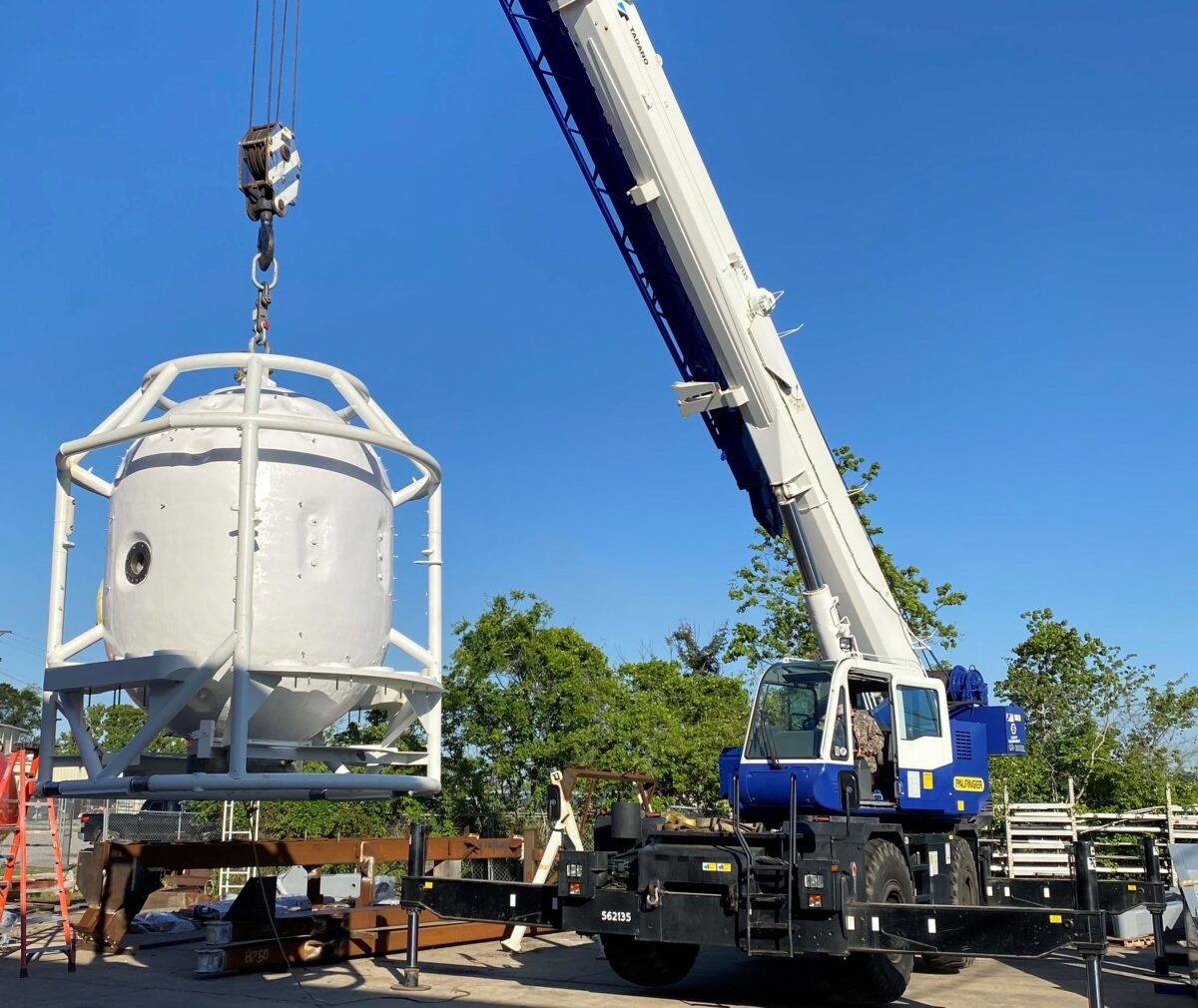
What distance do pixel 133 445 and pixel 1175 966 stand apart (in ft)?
36.8

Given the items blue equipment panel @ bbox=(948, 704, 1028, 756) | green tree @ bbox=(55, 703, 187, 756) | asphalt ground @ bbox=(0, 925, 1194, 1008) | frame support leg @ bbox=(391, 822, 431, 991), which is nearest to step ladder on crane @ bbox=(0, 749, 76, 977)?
asphalt ground @ bbox=(0, 925, 1194, 1008)

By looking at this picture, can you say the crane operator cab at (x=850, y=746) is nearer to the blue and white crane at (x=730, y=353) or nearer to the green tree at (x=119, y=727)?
the blue and white crane at (x=730, y=353)

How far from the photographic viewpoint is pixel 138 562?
23.5 ft

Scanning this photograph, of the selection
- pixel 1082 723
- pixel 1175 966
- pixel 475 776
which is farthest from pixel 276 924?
pixel 1082 723

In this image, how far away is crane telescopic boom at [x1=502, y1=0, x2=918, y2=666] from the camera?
12.7 meters

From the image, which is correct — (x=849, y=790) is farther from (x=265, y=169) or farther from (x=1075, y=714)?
(x=1075, y=714)

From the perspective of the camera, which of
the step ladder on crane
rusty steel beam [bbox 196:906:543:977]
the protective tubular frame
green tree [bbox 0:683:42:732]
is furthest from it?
green tree [bbox 0:683:42:732]

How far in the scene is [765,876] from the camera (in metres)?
9.44

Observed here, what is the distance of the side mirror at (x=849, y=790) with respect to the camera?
10164mm

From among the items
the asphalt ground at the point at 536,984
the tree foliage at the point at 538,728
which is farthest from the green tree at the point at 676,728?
the asphalt ground at the point at 536,984

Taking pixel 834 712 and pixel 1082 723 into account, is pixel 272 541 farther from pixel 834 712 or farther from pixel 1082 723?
pixel 1082 723

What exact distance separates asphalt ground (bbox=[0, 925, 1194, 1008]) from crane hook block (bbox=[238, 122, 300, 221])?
247 inches

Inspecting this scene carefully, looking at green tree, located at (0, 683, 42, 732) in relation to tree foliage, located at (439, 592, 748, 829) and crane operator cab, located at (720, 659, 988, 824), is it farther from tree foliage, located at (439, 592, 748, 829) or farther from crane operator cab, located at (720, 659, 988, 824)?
crane operator cab, located at (720, 659, 988, 824)

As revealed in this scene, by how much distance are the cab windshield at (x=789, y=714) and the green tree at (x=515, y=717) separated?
14.3 metres
